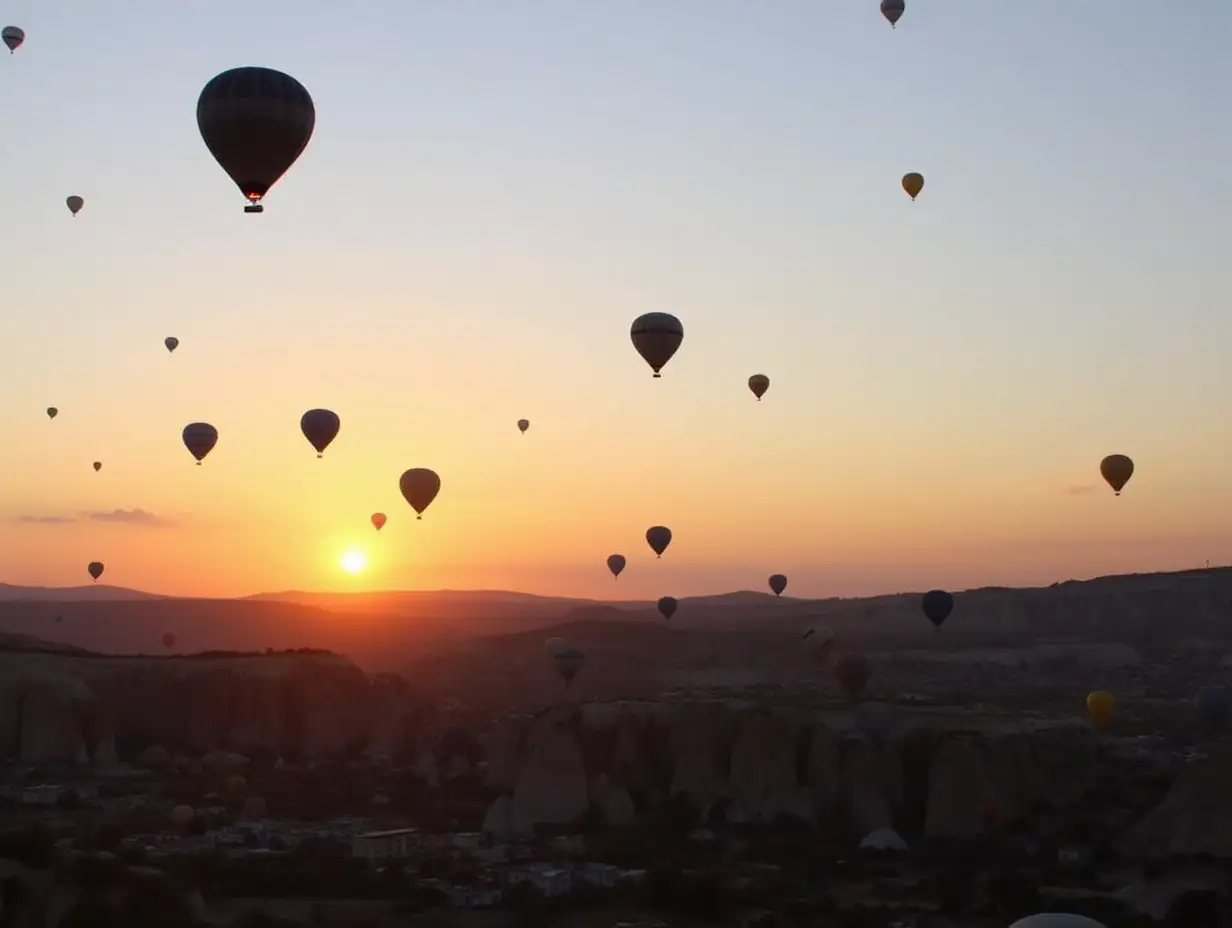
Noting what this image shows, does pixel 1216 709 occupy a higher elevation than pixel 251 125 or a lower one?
lower

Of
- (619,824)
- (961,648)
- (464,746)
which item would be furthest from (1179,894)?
(961,648)

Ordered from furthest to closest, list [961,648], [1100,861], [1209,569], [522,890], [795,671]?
1. [1209,569]
2. [961,648]
3. [795,671]
4. [1100,861]
5. [522,890]

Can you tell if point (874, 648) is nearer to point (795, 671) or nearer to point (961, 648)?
point (961, 648)

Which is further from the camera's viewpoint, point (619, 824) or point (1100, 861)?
point (619, 824)

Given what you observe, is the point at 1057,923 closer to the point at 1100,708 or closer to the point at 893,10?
the point at 893,10

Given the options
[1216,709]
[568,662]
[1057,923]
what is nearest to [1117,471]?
[1216,709]

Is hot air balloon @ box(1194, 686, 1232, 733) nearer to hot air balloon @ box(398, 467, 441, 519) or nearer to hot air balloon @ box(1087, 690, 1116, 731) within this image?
hot air balloon @ box(1087, 690, 1116, 731)
